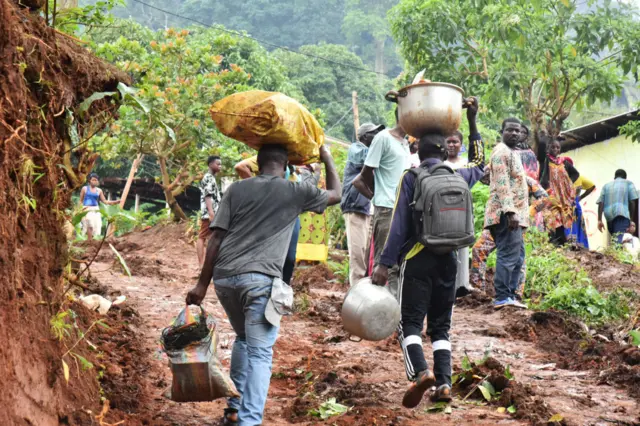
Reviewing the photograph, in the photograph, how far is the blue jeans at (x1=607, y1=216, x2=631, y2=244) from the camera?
568 inches

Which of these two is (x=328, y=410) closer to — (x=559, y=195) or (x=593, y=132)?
(x=559, y=195)

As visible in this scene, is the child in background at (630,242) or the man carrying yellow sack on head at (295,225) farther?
the child in background at (630,242)

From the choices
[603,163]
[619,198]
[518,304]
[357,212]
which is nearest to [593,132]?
[603,163]

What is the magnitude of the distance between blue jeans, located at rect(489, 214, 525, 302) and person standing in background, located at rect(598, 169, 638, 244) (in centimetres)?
641

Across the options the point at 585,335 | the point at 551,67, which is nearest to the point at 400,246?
the point at 585,335

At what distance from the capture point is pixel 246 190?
4473 millimetres

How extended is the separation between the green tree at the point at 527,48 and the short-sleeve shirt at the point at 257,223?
9482mm

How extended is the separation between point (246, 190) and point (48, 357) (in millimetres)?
1400

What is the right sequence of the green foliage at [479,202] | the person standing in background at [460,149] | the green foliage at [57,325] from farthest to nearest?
the green foliage at [479,202], the person standing in background at [460,149], the green foliage at [57,325]

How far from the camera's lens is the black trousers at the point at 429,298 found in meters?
4.92

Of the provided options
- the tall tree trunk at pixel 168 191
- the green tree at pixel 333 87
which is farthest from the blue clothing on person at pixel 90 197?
the green tree at pixel 333 87

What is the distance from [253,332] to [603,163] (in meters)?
17.9

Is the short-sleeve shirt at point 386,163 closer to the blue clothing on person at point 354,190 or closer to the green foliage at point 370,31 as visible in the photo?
the blue clothing on person at point 354,190

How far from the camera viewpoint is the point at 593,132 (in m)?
20.2
